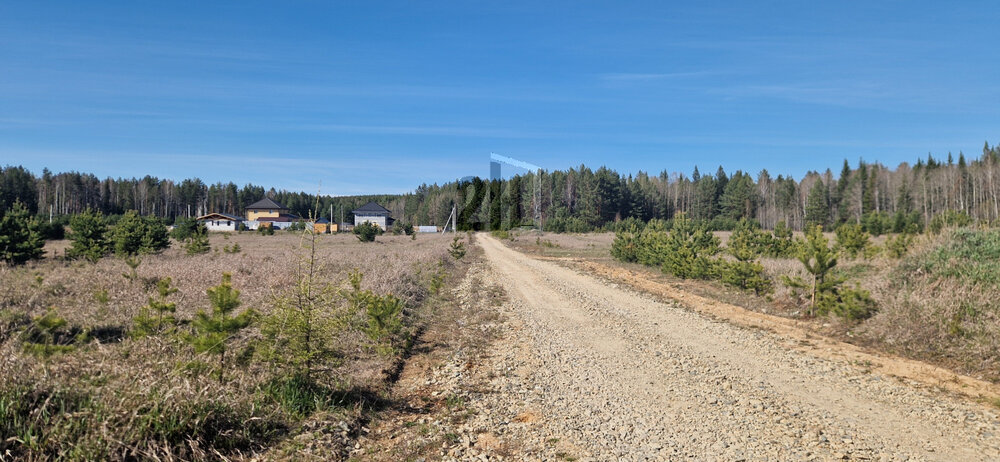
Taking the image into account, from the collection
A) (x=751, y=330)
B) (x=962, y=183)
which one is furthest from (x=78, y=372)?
(x=962, y=183)

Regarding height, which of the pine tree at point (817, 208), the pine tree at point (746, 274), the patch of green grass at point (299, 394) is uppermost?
the pine tree at point (817, 208)

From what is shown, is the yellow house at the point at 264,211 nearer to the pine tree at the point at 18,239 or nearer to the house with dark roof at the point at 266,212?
the house with dark roof at the point at 266,212

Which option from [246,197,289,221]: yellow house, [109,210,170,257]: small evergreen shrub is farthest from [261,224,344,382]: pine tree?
[246,197,289,221]: yellow house

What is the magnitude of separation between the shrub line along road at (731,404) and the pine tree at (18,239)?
74.7 ft

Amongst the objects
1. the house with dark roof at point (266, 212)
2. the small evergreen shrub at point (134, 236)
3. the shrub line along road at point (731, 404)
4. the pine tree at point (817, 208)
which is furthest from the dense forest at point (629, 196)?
the shrub line along road at point (731, 404)

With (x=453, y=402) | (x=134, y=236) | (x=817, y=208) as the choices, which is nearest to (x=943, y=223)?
(x=453, y=402)

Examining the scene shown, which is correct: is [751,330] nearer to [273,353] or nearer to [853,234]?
[273,353]

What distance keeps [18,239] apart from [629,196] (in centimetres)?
9279

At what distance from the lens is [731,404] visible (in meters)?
6.15

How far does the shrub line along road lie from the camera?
4938 mm

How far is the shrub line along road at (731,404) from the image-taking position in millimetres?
4938

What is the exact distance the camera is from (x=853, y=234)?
859 inches

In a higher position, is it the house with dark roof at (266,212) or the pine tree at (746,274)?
the house with dark roof at (266,212)

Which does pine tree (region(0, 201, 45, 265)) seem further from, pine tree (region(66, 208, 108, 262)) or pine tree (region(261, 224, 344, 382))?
pine tree (region(261, 224, 344, 382))
